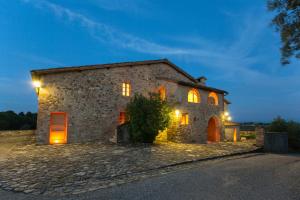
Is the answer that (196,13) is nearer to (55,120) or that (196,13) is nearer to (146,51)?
(146,51)

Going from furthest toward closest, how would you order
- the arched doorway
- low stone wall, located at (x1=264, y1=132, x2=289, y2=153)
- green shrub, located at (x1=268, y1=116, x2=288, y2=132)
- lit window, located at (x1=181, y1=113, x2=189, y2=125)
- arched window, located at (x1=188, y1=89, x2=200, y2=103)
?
the arched doorway
arched window, located at (x1=188, y1=89, x2=200, y2=103)
lit window, located at (x1=181, y1=113, x2=189, y2=125)
green shrub, located at (x1=268, y1=116, x2=288, y2=132)
low stone wall, located at (x1=264, y1=132, x2=289, y2=153)

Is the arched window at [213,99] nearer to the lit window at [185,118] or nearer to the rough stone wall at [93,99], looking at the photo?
the rough stone wall at [93,99]

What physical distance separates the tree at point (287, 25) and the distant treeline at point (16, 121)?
2817 cm

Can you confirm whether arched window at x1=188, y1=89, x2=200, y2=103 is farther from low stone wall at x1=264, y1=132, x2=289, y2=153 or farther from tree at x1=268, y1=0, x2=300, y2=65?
tree at x1=268, y1=0, x2=300, y2=65

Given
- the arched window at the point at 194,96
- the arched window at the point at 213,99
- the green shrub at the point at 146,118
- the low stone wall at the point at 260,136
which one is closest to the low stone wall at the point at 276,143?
the low stone wall at the point at 260,136

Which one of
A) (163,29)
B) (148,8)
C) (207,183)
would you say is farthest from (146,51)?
(207,183)

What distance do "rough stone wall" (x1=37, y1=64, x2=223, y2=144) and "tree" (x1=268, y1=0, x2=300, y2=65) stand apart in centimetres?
804

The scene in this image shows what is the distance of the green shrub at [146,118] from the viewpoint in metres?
12.2

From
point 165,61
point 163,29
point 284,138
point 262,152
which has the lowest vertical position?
point 262,152

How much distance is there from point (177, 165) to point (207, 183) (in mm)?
2161

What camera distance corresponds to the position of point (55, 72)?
1263cm

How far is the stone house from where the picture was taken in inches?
492

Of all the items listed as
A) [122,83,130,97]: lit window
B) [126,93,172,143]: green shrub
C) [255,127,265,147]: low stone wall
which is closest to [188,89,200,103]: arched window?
[126,93,172,143]: green shrub

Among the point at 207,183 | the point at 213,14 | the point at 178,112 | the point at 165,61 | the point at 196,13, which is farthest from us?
the point at 196,13
